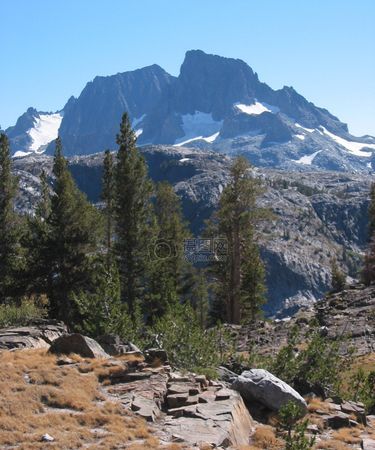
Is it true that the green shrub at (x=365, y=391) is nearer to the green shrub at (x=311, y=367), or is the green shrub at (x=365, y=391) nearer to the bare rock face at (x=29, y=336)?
the green shrub at (x=311, y=367)

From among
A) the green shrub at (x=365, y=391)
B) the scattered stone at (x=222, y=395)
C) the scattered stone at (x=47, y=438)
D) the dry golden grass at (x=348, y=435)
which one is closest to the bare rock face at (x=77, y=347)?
the scattered stone at (x=222, y=395)

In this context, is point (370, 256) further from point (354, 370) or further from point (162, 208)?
point (354, 370)

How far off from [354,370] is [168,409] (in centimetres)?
1186

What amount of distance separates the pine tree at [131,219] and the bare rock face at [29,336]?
48.7 ft

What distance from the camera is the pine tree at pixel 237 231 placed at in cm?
3950

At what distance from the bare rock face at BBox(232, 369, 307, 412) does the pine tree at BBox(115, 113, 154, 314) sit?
2208 centimetres

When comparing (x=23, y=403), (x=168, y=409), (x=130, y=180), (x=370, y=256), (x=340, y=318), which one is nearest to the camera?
(x=23, y=403)

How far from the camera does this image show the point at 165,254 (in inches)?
1821

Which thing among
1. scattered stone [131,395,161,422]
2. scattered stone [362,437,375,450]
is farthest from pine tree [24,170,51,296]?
scattered stone [362,437,375,450]

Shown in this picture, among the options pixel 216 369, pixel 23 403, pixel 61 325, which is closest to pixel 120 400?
pixel 23 403

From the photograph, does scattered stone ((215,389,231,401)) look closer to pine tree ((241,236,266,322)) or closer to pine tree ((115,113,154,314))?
pine tree ((115,113,154,314))

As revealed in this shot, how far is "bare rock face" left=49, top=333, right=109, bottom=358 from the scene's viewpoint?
18325mm

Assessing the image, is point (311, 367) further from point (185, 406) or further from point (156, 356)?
point (185, 406)

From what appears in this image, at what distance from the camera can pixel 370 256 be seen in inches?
1991
